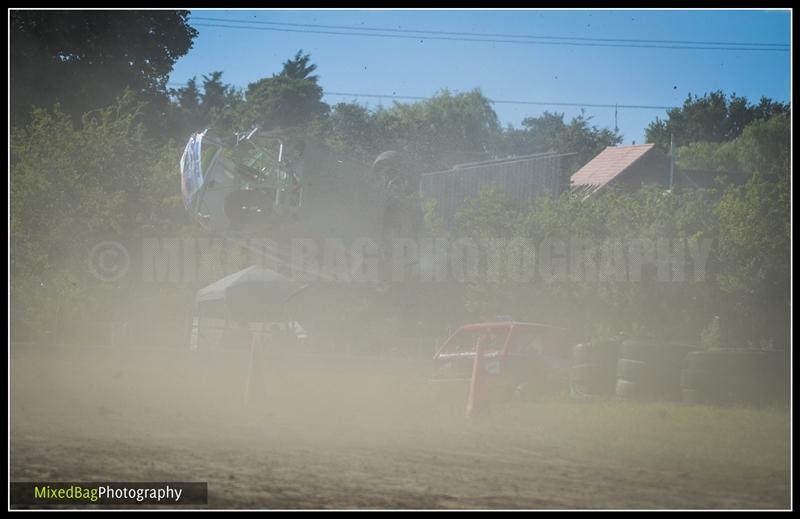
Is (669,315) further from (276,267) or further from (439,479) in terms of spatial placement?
(439,479)

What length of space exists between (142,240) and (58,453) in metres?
22.2

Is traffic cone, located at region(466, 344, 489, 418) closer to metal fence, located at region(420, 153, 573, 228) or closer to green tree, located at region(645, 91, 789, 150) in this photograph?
metal fence, located at region(420, 153, 573, 228)

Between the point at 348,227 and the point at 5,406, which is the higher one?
the point at 348,227

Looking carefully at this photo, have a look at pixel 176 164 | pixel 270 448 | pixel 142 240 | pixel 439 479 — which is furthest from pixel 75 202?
pixel 439 479

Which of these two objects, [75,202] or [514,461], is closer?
[514,461]

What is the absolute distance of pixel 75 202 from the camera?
29359 millimetres

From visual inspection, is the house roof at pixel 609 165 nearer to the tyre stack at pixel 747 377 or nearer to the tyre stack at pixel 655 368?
the tyre stack at pixel 655 368

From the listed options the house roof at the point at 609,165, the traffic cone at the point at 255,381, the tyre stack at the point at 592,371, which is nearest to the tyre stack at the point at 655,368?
the tyre stack at the point at 592,371

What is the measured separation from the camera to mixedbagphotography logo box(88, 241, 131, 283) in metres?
29.6

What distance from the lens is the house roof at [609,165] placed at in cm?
4209

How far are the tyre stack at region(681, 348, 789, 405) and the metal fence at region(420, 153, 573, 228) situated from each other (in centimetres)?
1855

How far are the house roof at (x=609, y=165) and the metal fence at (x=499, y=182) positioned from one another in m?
7.32

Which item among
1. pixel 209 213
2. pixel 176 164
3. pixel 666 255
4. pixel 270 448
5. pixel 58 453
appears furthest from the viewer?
pixel 176 164

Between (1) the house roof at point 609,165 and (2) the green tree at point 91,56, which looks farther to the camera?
(1) the house roof at point 609,165
